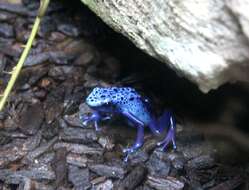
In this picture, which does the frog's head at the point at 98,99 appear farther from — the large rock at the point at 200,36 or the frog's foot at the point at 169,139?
the large rock at the point at 200,36

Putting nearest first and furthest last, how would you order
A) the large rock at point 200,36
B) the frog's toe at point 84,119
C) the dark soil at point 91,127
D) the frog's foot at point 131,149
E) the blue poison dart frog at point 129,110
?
the large rock at point 200,36
the dark soil at point 91,127
the frog's foot at point 131,149
the blue poison dart frog at point 129,110
the frog's toe at point 84,119

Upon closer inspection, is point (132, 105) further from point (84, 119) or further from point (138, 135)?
point (84, 119)

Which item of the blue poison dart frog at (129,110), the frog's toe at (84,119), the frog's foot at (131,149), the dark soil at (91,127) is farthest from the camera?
A: the frog's toe at (84,119)

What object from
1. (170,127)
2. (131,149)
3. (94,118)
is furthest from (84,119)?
(170,127)

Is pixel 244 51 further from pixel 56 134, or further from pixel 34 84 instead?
pixel 34 84

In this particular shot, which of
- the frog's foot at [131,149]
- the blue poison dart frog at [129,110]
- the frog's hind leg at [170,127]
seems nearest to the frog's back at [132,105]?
the blue poison dart frog at [129,110]

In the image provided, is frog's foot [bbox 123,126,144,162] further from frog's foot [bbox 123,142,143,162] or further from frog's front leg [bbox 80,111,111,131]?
frog's front leg [bbox 80,111,111,131]
